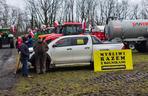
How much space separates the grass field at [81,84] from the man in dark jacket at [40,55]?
1.16 feet

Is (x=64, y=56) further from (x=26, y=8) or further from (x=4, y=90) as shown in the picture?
(x=26, y=8)

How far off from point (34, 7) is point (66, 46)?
72.3 meters

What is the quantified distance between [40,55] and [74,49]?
1672 millimetres

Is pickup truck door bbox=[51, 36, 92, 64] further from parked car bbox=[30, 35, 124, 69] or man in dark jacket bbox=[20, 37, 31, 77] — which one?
man in dark jacket bbox=[20, 37, 31, 77]

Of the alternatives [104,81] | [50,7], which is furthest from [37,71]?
[50,7]

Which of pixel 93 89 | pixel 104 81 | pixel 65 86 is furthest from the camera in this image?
pixel 104 81

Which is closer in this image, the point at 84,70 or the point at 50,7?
the point at 84,70

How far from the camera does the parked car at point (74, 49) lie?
19969mm

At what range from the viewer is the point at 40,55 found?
19375 millimetres

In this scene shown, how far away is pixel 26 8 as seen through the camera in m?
95.7

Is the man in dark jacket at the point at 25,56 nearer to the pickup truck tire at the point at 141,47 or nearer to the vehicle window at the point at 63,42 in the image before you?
the vehicle window at the point at 63,42

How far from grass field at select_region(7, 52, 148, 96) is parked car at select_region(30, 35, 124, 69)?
79 cm

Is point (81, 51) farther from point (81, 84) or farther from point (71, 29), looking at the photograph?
point (71, 29)

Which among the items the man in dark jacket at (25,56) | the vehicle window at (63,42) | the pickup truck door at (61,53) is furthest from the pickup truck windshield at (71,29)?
the man in dark jacket at (25,56)
